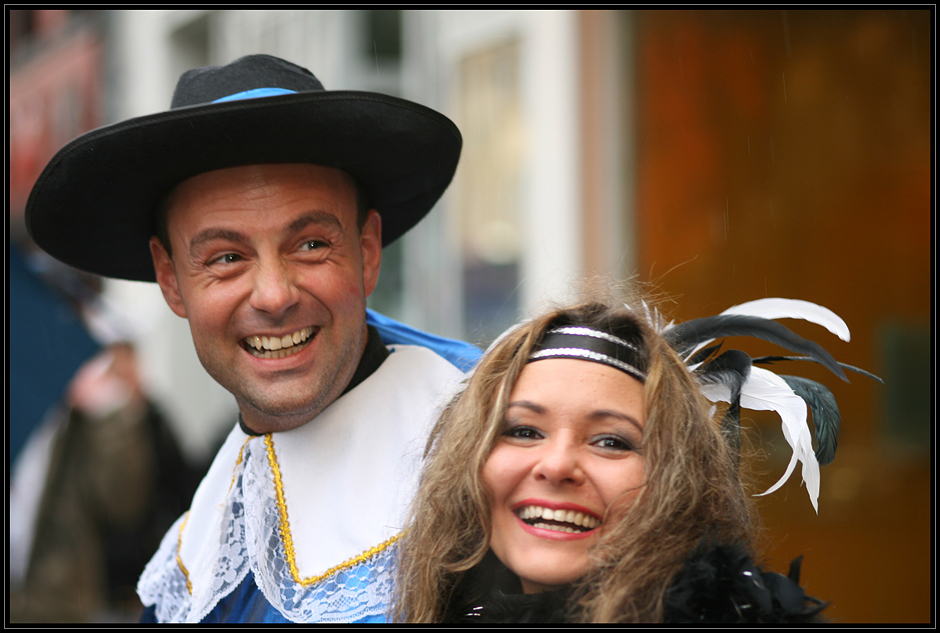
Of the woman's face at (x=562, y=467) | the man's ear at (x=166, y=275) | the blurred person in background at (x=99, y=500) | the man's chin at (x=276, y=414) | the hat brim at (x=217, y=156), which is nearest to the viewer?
the woman's face at (x=562, y=467)

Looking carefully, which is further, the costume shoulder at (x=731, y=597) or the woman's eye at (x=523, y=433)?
the woman's eye at (x=523, y=433)

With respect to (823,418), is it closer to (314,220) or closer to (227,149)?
(314,220)

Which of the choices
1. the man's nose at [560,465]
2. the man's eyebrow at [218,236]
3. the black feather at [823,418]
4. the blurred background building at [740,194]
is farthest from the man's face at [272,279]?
the blurred background building at [740,194]

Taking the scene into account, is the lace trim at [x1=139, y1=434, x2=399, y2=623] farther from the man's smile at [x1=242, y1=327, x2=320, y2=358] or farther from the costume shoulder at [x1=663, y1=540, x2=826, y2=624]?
the costume shoulder at [x1=663, y1=540, x2=826, y2=624]

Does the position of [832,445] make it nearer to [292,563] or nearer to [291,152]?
[292,563]

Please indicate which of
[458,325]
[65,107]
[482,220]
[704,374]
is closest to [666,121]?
[482,220]

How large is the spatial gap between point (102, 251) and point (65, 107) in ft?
35.2

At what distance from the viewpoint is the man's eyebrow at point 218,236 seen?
1.89 m

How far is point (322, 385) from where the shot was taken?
6.50ft

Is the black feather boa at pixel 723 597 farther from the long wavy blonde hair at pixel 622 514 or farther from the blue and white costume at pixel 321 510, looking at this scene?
the blue and white costume at pixel 321 510

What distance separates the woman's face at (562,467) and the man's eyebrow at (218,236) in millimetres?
668

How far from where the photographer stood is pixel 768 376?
70.9 inches

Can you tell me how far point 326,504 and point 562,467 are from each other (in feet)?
2.08
